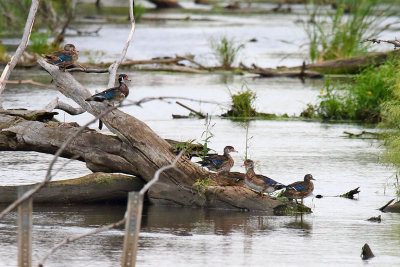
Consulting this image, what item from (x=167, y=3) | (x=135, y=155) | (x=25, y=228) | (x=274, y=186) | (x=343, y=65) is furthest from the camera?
(x=167, y=3)

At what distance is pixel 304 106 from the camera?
23.4m

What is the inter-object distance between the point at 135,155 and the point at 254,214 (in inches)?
64.0

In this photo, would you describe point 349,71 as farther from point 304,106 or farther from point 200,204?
point 200,204

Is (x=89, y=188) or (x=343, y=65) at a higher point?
(x=343, y=65)

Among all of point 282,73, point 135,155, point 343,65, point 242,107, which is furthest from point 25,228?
point 282,73

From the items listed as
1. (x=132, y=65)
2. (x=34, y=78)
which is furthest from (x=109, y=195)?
(x=132, y=65)

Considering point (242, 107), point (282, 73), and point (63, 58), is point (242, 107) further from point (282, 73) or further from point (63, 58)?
point (63, 58)

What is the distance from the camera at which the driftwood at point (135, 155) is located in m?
12.0

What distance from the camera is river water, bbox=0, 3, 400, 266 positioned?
32.8 ft

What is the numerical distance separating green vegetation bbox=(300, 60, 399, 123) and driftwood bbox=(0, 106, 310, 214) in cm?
808

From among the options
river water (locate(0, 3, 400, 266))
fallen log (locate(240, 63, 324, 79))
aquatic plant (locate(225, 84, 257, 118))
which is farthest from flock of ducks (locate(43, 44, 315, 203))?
fallen log (locate(240, 63, 324, 79))

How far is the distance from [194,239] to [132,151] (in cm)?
177

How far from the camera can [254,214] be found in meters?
12.1

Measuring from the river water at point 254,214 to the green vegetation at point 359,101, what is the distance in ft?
1.98
